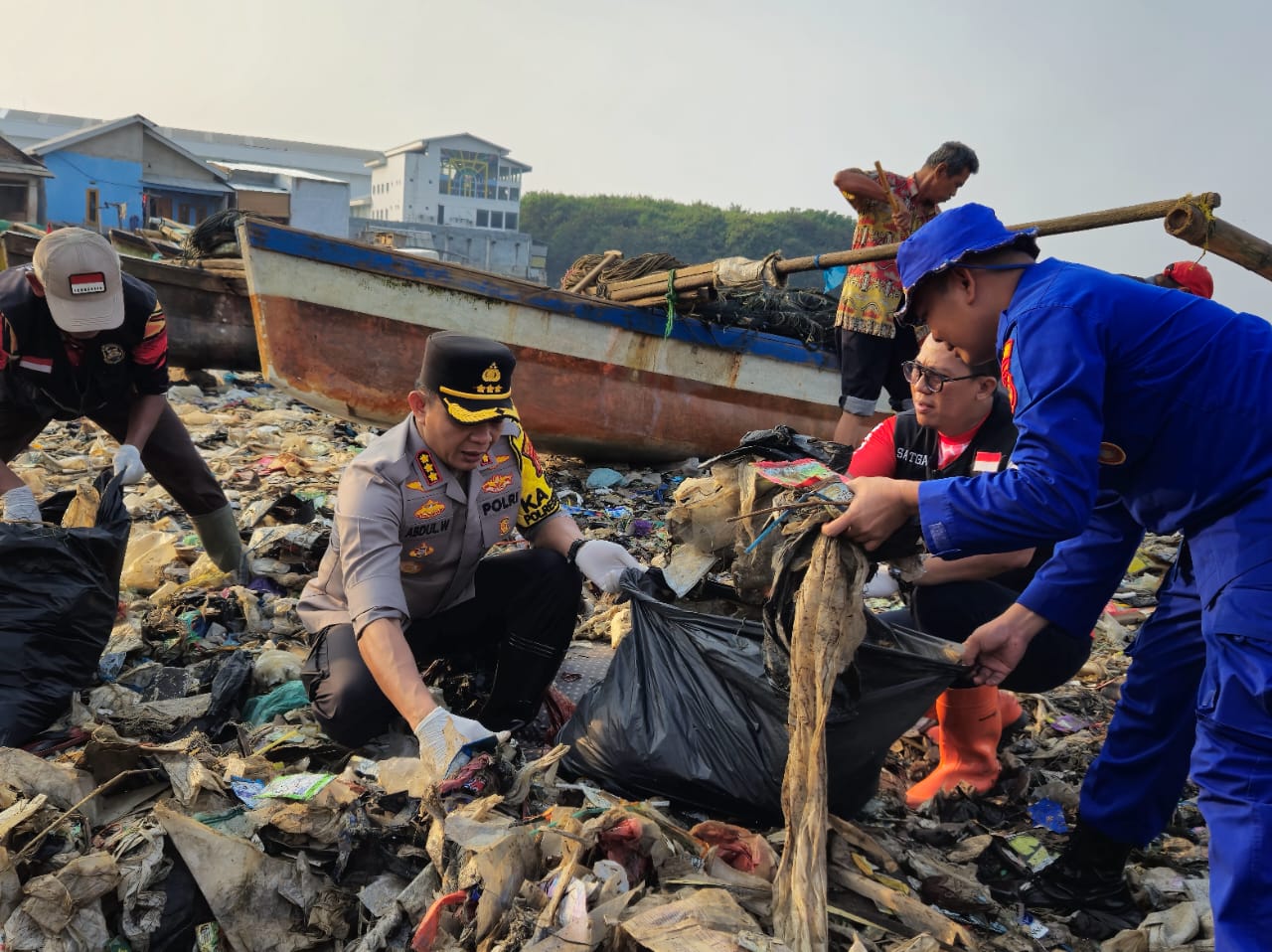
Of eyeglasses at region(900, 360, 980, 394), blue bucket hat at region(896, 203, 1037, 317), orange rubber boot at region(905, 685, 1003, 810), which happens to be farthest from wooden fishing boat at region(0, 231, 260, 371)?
blue bucket hat at region(896, 203, 1037, 317)

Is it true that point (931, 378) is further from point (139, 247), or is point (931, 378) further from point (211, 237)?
point (139, 247)

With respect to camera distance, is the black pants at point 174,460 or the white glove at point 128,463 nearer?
the white glove at point 128,463

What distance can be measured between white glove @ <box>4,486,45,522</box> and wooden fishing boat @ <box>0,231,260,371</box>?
21.0 ft

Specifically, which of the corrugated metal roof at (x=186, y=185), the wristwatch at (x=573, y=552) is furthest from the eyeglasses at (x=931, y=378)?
the corrugated metal roof at (x=186, y=185)

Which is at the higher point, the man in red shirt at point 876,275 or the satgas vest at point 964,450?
the man in red shirt at point 876,275

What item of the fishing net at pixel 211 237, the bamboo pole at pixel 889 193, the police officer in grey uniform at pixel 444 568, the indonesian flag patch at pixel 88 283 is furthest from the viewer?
the fishing net at pixel 211 237

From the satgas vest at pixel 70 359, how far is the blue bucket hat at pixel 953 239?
3.09 m

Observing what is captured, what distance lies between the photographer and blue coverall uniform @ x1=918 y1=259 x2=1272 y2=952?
1.72 m

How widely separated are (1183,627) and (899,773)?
48.1 inches

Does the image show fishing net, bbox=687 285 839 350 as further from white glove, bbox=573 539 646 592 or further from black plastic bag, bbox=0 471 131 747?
black plastic bag, bbox=0 471 131 747

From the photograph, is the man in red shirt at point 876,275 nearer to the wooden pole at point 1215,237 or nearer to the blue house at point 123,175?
the wooden pole at point 1215,237

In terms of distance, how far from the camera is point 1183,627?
2176 mm

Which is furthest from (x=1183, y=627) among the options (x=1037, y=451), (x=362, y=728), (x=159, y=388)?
(x=159, y=388)

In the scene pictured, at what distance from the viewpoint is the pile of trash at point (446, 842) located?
6.09ft
